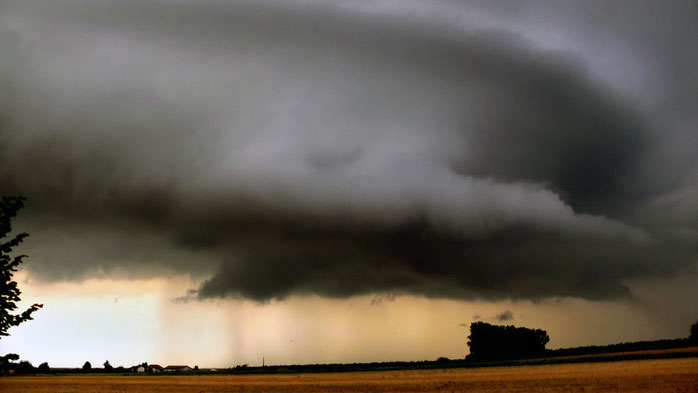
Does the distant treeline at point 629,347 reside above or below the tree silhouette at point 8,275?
below

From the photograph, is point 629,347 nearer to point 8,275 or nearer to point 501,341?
point 501,341

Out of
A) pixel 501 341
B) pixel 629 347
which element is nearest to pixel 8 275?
pixel 629 347

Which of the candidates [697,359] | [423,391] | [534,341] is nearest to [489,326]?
[534,341]

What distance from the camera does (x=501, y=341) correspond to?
150500 mm

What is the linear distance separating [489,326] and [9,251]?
154 meters

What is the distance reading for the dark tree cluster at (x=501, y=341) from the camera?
148m

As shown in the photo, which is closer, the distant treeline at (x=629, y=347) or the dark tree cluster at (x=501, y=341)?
the distant treeline at (x=629, y=347)

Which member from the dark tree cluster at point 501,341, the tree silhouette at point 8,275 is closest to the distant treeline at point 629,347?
the dark tree cluster at point 501,341

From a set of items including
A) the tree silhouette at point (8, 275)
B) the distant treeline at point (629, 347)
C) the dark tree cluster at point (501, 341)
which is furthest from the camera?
the dark tree cluster at point (501, 341)

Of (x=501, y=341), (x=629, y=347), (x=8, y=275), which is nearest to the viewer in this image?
(x=8, y=275)

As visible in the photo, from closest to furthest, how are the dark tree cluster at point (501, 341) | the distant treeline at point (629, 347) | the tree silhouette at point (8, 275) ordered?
1. the tree silhouette at point (8, 275)
2. the distant treeline at point (629, 347)
3. the dark tree cluster at point (501, 341)

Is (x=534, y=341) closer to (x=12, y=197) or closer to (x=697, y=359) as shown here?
(x=697, y=359)

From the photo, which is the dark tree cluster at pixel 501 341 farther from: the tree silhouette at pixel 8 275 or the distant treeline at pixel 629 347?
the tree silhouette at pixel 8 275

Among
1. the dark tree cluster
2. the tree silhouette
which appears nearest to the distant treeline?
the dark tree cluster
